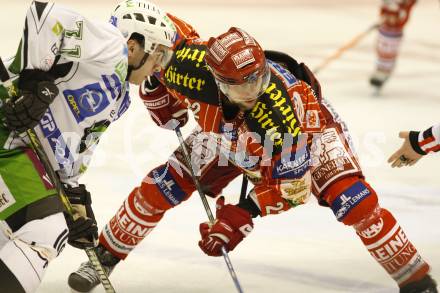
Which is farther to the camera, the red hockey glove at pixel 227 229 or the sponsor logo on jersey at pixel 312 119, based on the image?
the sponsor logo on jersey at pixel 312 119

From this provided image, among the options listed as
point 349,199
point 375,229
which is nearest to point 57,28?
point 349,199

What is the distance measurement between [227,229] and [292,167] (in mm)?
353

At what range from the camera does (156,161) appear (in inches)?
229

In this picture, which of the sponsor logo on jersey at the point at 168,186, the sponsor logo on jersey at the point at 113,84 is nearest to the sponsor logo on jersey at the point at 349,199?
the sponsor logo on jersey at the point at 168,186

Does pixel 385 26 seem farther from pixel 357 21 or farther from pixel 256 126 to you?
pixel 256 126

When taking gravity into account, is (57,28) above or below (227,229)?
above

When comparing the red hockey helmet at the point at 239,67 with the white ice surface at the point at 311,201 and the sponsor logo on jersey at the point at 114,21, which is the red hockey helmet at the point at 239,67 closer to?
the sponsor logo on jersey at the point at 114,21

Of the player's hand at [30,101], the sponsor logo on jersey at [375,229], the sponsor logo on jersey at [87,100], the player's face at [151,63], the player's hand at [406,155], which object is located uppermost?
the player's hand at [30,101]

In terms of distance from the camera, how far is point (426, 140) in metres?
3.86

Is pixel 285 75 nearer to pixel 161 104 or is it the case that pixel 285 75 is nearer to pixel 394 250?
pixel 161 104

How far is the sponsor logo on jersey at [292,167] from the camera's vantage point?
3.52 meters

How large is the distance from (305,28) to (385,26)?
1.81 m

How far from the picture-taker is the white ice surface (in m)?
4.20

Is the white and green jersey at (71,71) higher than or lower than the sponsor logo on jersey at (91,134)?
higher
